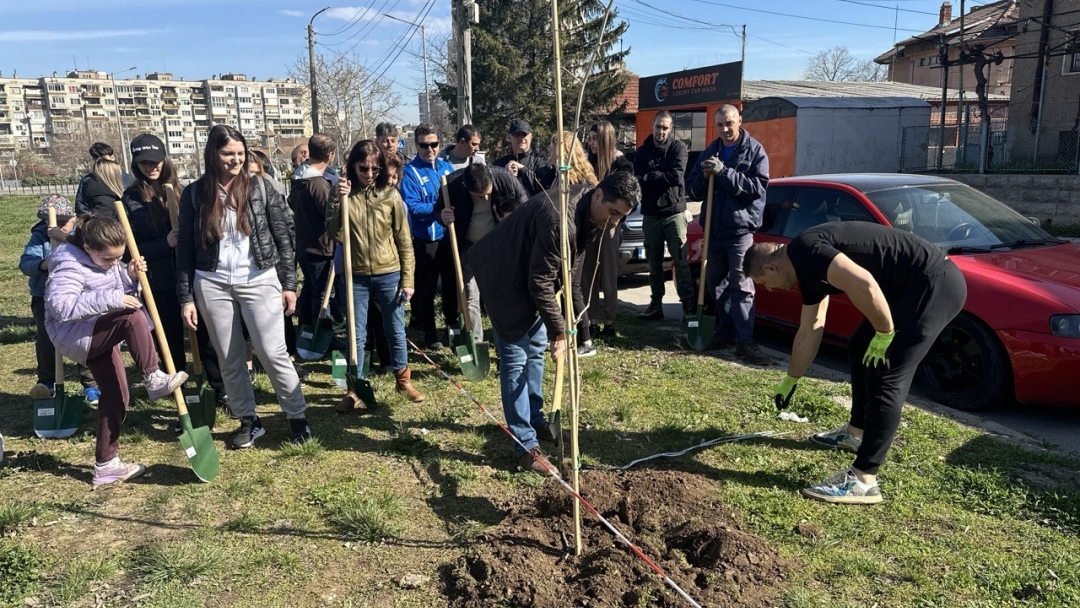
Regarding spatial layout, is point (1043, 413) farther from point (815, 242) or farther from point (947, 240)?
point (815, 242)

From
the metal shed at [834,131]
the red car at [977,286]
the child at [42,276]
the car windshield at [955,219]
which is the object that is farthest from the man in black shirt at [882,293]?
the metal shed at [834,131]

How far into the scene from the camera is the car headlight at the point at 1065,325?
14.9ft

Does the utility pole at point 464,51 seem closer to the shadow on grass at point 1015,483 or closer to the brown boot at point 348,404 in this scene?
the brown boot at point 348,404

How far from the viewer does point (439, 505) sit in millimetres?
3891

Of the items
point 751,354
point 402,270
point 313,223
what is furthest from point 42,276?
point 751,354

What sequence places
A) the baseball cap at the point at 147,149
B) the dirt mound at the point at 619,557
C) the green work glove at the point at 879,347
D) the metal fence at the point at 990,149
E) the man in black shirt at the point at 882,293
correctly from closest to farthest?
the dirt mound at the point at 619,557 < the green work glove at the point at 879,347 < the man in black shirt at the point at 882,293 < the baseball cap at the point at 147,149 < the metal fence at the point at 990,149

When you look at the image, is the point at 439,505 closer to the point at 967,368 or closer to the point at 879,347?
the point at 879,347

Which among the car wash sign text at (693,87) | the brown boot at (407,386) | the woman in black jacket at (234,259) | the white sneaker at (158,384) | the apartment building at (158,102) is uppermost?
the apartment building at (158,102)

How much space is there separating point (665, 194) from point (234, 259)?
13.4 ft

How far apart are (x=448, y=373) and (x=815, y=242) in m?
3.38

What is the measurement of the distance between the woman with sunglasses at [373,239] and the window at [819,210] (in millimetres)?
3224

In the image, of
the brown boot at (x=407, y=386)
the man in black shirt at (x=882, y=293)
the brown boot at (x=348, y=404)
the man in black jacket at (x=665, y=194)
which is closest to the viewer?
the man in black shirt at (x=882, y=293)

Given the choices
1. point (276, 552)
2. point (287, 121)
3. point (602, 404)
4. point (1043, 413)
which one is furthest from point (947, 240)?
point (287, 121)

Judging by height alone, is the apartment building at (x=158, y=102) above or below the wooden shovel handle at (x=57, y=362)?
above
